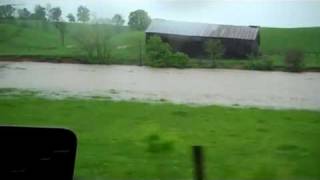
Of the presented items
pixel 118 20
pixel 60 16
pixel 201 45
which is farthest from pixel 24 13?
pixel 201 45

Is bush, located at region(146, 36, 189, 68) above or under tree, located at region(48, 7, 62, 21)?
under

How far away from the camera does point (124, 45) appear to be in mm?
2354

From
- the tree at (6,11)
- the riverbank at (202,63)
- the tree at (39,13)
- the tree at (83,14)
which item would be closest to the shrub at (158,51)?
the riverbank at (202,63)

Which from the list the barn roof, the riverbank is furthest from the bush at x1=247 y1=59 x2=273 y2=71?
the barn roof

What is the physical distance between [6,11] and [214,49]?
114 cm

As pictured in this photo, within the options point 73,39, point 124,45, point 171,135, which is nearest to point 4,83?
point 73,39

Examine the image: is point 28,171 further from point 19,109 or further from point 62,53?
point 62,53

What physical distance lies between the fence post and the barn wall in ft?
2.01

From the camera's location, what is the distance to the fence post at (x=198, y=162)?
74.6 inches

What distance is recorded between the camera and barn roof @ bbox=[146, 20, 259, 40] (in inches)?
89.1

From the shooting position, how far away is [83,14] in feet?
7.72

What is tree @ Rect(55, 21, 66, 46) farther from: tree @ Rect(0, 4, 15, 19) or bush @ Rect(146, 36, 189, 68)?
bush @ Rect(146, 36, 189, 68)

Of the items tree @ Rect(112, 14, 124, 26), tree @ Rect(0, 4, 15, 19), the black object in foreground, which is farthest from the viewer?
tree @ Rect(112, 14, 124, 26)

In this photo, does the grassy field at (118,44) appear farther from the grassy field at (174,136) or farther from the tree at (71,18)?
the grassy field at (174,136)
